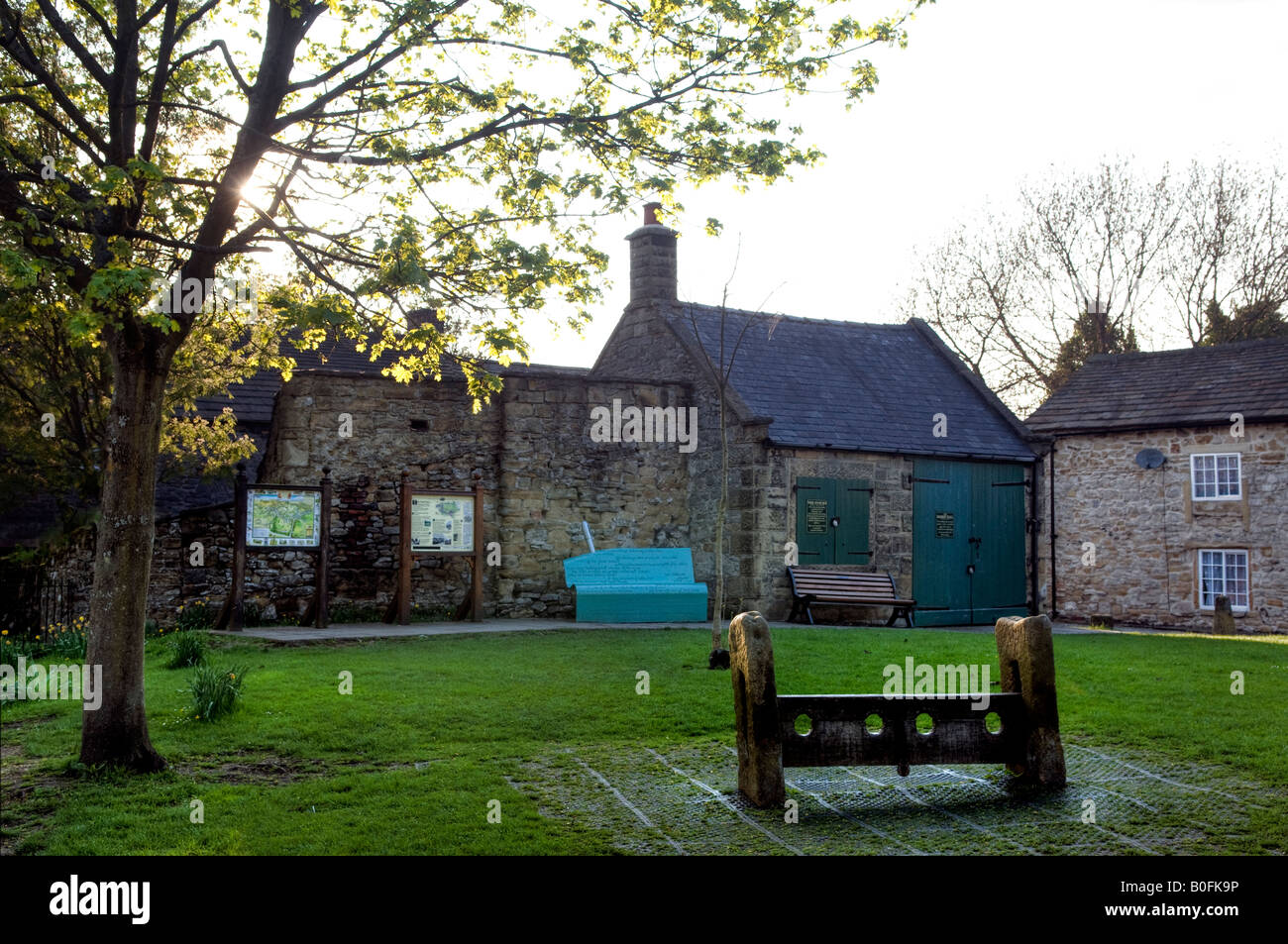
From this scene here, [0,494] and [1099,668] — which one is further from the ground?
[0,494]

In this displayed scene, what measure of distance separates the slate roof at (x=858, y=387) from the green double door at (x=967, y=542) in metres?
0.46

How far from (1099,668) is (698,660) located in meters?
4.49

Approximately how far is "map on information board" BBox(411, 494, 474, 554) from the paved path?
1.16 meters

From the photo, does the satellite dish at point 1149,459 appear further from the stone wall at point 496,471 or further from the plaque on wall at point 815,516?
the stone wall at point 496,471

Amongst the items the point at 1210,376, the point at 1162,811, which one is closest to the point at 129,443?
the point at 1162,811

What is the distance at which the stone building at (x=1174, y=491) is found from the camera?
23094 mm

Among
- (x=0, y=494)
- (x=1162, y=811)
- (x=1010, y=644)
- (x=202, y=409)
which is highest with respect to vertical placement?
(x=202, y=409)

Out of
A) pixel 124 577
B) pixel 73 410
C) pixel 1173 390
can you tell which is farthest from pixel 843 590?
pixel 124 577

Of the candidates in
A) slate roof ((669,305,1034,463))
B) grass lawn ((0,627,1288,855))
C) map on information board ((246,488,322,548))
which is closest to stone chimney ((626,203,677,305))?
slate roof ((669,305,1034,463))

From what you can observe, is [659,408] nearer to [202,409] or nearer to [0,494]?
[202,409]

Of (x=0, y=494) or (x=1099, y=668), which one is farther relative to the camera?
(x=0, y=494)

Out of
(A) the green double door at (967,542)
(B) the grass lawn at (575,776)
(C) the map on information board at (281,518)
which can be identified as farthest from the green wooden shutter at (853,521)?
(C) the map on information board at (281,518)

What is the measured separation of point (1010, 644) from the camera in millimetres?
7203

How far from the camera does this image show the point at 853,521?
1928cm
